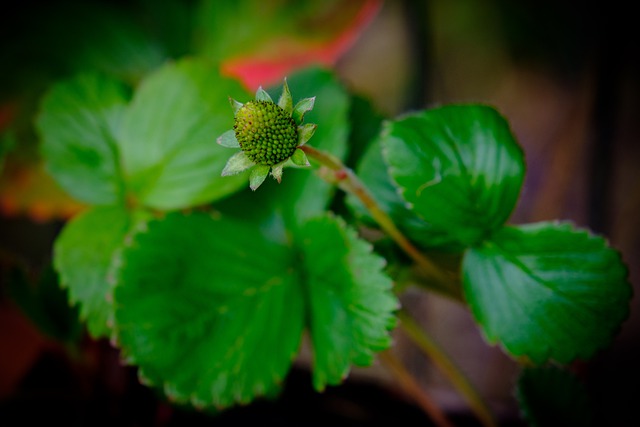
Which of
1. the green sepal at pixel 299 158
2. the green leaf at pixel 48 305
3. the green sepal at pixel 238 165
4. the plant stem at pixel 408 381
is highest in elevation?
the green sepal at pixel 299 158

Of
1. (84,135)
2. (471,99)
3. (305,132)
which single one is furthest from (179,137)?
(471,99)

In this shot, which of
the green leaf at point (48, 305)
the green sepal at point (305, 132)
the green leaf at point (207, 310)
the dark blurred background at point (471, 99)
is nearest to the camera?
the green sepal at point (305, 132)

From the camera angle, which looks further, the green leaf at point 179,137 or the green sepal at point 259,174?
the green leaf at point 179,137

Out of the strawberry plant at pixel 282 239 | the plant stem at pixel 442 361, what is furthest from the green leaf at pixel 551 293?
the plant stem at pixel 442 361

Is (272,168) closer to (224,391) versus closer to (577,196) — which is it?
(224,391)

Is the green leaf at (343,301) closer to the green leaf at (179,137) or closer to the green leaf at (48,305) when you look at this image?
the green leaf at (179,137)

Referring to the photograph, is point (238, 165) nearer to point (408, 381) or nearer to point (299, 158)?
point (299, 158)

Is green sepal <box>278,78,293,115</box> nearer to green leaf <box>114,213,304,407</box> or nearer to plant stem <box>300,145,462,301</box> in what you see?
plant stem <box>300,145,462,301</box>

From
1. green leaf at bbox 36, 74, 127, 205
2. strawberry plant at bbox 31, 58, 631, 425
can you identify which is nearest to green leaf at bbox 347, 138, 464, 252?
strawberry plant at bbox 31, 58, 631, 425
